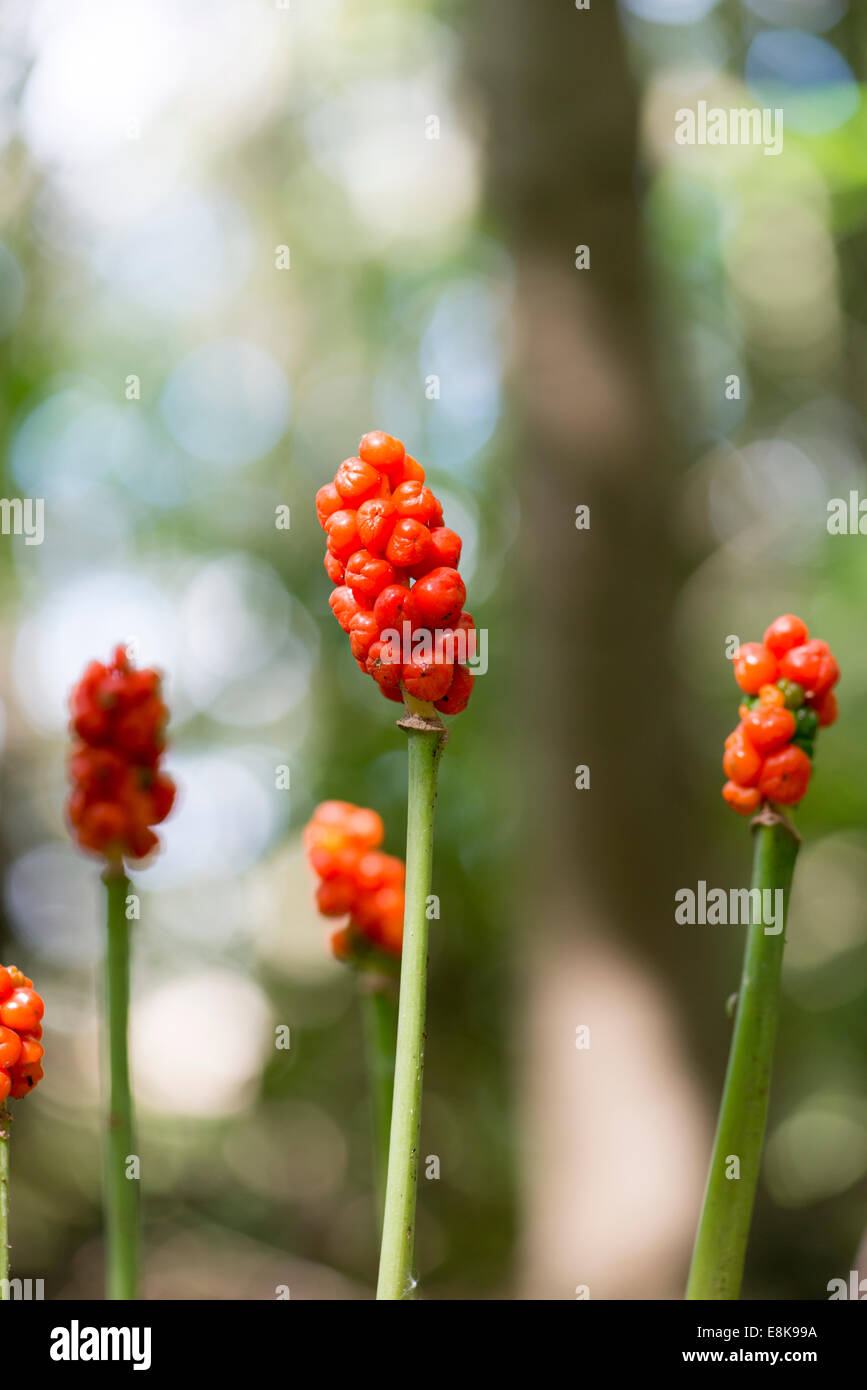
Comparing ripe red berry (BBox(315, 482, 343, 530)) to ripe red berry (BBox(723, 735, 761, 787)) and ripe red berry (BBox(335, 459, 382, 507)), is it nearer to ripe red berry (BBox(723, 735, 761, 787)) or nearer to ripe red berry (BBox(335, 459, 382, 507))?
ripe red berry (BBox(335, 459, 382, 507))

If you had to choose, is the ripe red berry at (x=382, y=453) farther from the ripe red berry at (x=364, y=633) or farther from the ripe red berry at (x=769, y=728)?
the ripe red berry at (x=769, y=728)

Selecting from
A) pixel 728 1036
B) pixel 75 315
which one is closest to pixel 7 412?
pixel 75 315

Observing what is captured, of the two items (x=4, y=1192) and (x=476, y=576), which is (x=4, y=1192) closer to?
(x=4, y=1192)

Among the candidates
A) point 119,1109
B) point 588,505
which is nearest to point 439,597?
point 119,1109

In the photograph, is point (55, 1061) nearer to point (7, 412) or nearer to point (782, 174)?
point (7, 412)

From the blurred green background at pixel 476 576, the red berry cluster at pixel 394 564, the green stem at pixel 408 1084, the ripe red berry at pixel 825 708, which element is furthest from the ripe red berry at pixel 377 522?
the blurred green background at pixel 476 576

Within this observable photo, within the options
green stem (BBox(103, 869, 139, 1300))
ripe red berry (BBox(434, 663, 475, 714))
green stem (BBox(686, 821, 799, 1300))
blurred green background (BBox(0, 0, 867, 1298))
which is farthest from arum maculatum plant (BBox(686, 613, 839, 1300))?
blurred green background (BBox(0, 0, 867, 1298))
